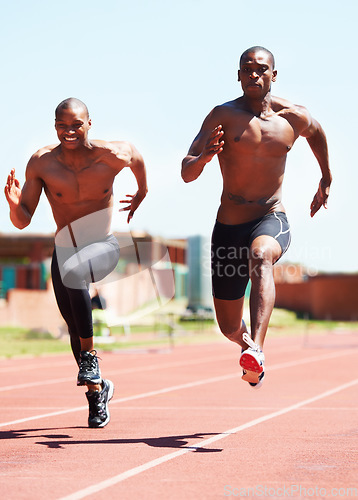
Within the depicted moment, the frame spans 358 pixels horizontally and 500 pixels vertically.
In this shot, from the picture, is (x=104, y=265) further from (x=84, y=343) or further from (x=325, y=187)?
(x=325, y=187)

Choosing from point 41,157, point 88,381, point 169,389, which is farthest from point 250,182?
point 169,389

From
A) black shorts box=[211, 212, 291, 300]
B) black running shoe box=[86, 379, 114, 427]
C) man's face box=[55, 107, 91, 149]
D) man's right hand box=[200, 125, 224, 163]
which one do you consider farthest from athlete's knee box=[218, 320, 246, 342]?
man's face box=[55, 107, 91, 149]

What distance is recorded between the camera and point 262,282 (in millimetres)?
6629

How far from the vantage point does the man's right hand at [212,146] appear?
650cm

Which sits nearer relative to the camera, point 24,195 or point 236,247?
point 236,247

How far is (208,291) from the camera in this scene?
5231 centimetres

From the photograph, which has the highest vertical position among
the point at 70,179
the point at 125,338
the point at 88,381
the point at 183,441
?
the point at 70,179

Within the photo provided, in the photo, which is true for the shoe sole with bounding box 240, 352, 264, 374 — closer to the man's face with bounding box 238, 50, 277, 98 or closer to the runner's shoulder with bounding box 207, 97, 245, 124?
the runner's shoulder with bounding box 207, 97, 245, 124

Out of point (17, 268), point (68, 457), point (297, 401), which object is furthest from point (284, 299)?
point (68, 457)

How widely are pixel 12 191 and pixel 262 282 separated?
7.08 ft

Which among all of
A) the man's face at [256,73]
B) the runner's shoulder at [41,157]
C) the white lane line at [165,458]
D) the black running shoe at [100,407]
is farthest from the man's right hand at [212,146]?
the black running shoe at [100,407]

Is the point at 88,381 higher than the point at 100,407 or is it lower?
higher

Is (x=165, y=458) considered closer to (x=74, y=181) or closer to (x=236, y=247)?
(x=236, y=247)

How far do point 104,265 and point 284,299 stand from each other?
66.0m
